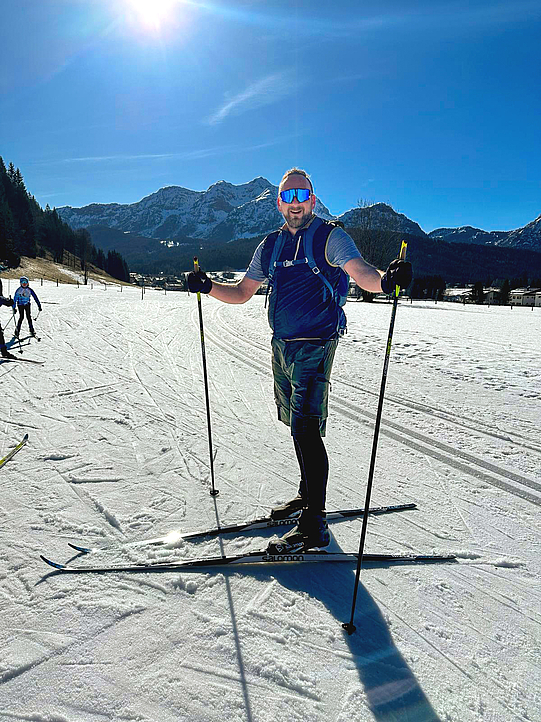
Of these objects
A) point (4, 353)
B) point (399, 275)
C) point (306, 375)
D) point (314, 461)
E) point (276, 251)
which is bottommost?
point (4, 353)

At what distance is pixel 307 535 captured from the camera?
273 centimetres

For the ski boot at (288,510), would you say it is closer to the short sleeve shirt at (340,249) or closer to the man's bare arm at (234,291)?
the man's bare arm at (234,291)

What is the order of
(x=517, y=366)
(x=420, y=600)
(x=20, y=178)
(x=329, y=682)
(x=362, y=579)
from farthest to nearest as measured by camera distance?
(x=20, y=178), (x=517, y=366), (x=362, y=579), (x=420, y=600), (x=329, y=682)

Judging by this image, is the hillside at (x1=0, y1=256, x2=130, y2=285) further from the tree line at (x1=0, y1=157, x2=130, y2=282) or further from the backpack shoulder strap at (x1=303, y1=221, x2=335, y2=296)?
the backpack shoulder strap at (x1=303, y1=221, x2=335, y2=296)

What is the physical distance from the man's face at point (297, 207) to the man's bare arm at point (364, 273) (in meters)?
0.47

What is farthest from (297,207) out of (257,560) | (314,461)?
(257,560)

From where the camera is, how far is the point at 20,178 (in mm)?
92625

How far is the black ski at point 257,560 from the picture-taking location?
7.93ft

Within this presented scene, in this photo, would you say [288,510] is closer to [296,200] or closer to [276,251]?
[276,251]

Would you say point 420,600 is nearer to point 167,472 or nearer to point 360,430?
point 167,472

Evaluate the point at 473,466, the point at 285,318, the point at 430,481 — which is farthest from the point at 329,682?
the point at 473,466

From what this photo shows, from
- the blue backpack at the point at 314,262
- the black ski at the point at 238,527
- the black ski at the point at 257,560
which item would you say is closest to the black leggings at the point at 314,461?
the black ski at the point at 257,560

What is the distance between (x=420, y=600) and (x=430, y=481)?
1.61m

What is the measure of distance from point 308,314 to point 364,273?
458 millimetres
